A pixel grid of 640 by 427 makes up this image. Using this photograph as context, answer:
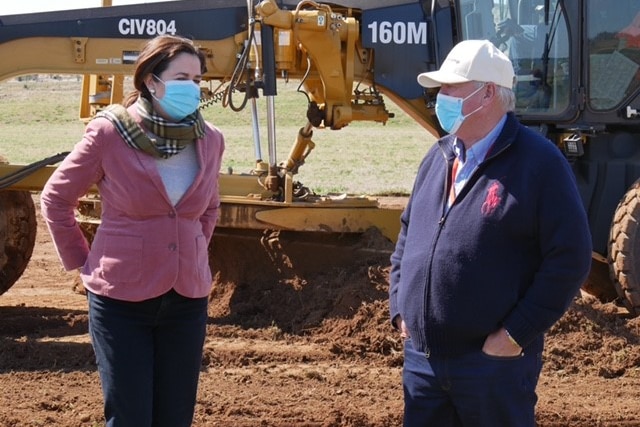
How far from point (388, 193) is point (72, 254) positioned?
36.3 feet

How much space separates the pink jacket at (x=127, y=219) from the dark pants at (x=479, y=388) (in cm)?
96

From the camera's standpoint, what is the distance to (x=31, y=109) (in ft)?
128

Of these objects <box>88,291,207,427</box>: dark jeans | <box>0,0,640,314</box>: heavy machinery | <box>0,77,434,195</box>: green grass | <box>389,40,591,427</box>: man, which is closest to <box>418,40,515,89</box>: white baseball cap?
<box>389,40,591,427</box>: man

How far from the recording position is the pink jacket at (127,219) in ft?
13.5

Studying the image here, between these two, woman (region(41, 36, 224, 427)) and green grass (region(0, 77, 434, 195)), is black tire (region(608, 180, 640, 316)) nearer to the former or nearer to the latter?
green grass (region(0, 77, 434, 195))

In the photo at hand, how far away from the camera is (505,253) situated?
3.76 meters

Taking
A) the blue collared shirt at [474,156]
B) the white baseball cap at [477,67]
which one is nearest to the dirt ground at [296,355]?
the blue collared shirt at [474,156]

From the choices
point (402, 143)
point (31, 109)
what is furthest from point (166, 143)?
point (31, 109)

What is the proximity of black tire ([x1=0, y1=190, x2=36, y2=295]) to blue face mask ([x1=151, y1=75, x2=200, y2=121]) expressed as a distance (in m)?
5.06

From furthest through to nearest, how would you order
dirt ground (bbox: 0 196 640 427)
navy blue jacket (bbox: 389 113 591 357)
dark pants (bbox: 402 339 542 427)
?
dirt ground (bbox: 0 196 640 427) → dark pants (bbox: 402 339 542 427) → navy blue jacket (bbox: 389 113 591 357)

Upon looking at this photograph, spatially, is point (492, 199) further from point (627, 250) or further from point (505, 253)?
point (627, 250)

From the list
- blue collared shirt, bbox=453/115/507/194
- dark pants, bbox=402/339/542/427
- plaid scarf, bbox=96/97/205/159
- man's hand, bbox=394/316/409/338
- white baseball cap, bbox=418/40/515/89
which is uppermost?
white baseball cap, bbox=418/40/515/89

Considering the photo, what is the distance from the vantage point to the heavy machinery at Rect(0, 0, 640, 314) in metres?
8.57

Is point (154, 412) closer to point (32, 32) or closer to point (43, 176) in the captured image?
point (43, 176)
